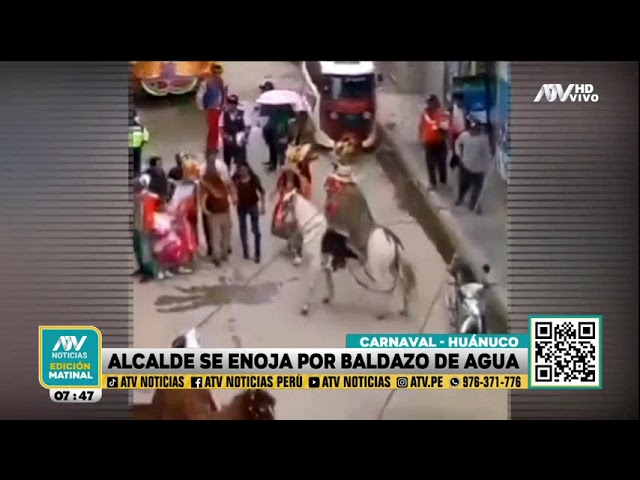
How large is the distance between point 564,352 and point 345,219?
2.31 feet

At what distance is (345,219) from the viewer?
260 centimetres

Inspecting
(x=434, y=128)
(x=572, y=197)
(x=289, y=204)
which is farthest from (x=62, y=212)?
(x=572, y=197)

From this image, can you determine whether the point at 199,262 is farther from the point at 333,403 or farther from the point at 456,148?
the point at 456,148

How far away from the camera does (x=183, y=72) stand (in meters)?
2.56

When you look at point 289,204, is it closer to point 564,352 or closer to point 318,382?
point 318,382

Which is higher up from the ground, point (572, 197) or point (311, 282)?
point (572, 197)

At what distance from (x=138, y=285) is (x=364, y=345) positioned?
647mm

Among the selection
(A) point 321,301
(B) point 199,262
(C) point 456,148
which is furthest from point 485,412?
(B) point 199,262

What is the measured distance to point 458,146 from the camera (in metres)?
2.58

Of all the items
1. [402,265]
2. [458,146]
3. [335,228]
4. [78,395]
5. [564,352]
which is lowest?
[78,395]

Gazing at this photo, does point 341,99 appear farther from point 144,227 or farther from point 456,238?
point 144,227

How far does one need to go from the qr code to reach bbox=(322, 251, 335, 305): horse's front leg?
0.56m

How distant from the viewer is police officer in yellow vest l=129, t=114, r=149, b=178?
2578mm

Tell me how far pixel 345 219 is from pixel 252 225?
0.26 metres
